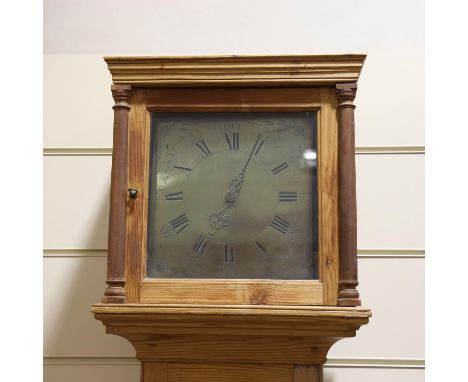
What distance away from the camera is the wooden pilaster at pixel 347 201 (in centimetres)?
100

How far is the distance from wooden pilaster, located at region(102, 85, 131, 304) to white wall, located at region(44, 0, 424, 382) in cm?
30

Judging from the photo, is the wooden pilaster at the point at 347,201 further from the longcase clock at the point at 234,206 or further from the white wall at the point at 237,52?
the white wall at the point at 237,52

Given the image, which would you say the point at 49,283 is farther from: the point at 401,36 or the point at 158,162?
the point at 401,36

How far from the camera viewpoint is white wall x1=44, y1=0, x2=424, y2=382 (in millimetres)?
1272

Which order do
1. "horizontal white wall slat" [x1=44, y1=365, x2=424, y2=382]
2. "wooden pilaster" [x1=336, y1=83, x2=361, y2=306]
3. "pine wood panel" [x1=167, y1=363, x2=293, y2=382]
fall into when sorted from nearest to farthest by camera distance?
"wooden pilaster" [x1=336, y1=83, x2=361, y2=306], "pine wood panel" [x1=167, y1=363, x2=293, y2=382], "horizontal white wall slat" [x1=44, y1=365, x2=424, y2=382]

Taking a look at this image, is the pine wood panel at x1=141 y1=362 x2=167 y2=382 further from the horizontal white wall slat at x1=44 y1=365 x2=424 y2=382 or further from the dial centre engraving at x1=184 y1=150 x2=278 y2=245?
the dial centre engraving at x1=184 y1=150 x2=278 y2=245

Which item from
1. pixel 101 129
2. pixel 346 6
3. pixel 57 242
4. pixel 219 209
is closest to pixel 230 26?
pixel 346 6

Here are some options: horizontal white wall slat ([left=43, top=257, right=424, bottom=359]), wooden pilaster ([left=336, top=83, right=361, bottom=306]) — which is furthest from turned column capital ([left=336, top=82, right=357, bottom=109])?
horizontal white wall slat ([left=43, top=257, right=424, bottom=359])

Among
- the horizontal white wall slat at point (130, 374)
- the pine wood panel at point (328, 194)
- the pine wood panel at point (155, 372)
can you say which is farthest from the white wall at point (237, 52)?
the pine wood panel at point (328, 194)

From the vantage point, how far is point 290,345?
1086 millimetres

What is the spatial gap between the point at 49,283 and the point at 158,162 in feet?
1.48

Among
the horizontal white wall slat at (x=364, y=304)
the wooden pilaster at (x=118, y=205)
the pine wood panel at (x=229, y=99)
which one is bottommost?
the horizontal white wall slat at (x=364, y=304)

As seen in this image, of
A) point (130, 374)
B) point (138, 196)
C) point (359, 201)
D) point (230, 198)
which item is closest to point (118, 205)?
point (138, 196)

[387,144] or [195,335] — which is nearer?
[195,335]
